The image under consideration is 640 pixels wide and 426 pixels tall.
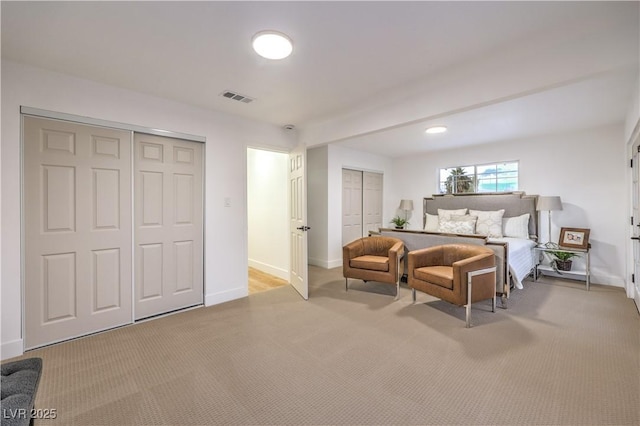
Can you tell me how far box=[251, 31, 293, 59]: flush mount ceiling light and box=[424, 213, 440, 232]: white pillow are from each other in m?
4.42

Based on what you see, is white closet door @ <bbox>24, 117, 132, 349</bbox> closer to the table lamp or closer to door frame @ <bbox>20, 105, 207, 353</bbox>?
door frame @ <bbox>20, 105, 207, 353</bbox>

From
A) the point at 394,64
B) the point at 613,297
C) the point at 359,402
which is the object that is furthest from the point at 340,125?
the point at 613,297

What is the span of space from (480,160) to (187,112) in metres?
5.17

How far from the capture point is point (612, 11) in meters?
1.71

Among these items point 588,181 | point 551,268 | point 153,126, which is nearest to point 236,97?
point 153,126

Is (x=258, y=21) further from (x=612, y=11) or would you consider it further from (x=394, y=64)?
(x=612, y=11)

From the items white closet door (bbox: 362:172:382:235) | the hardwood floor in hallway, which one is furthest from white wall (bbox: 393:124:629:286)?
the hardwood floor in hallway

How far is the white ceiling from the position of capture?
1713 millimetres

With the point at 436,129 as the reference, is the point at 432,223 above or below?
below

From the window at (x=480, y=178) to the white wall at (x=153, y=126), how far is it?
370 centimetres

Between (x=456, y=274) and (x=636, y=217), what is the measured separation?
2.23m

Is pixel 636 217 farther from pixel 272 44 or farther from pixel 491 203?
pixel 272 44

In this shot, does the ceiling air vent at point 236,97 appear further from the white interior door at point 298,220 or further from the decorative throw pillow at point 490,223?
the decorative throw pillow at point 490,223

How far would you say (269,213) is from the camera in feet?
16.3
